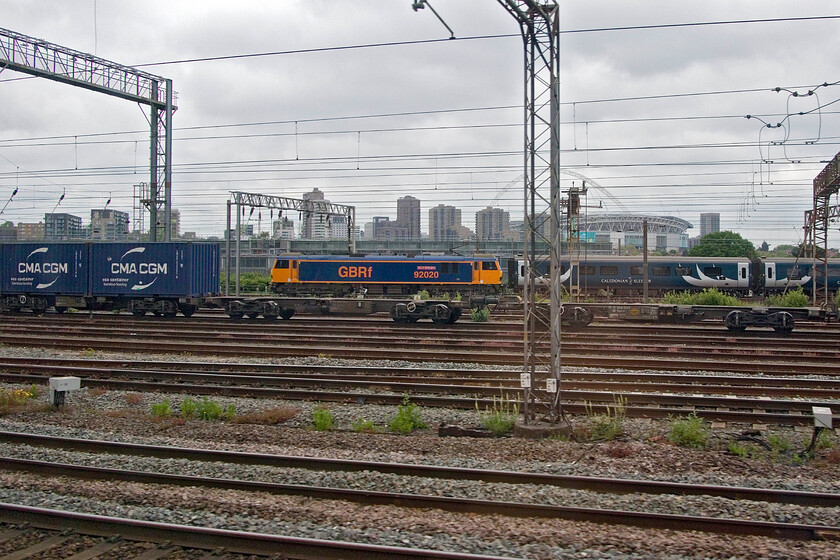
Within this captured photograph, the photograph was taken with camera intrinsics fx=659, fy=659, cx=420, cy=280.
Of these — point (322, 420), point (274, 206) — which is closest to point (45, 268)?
point (274, 206)

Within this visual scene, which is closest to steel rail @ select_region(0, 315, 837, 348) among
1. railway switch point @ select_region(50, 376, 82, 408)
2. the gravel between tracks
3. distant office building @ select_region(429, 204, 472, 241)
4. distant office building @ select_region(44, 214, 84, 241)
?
railway switch point @ select_region(50, 376, 82, 408)

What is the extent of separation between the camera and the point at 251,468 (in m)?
8.30

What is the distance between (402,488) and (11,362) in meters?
13.0

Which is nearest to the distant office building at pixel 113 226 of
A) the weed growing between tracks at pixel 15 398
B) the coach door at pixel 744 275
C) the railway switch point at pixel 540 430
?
the weed growing between tracks at pixel 15 398

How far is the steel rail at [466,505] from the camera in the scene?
20.5ft

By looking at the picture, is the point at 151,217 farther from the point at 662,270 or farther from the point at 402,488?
the point at 662,270

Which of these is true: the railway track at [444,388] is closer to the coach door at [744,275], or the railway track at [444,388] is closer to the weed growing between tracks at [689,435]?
the weed growing between tracks at [689,435]

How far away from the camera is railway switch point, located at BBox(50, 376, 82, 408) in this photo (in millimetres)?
A: 11828

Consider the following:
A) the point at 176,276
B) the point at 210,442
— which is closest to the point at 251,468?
the point at 210,442

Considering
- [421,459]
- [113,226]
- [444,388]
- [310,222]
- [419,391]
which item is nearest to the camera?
[421,459]

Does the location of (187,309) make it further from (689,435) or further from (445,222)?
(445,222)

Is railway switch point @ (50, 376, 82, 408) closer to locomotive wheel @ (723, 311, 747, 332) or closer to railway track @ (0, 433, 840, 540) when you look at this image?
railway track @ (0, 433, 840, 540)

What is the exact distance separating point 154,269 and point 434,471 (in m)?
21.6

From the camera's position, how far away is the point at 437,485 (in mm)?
7605
